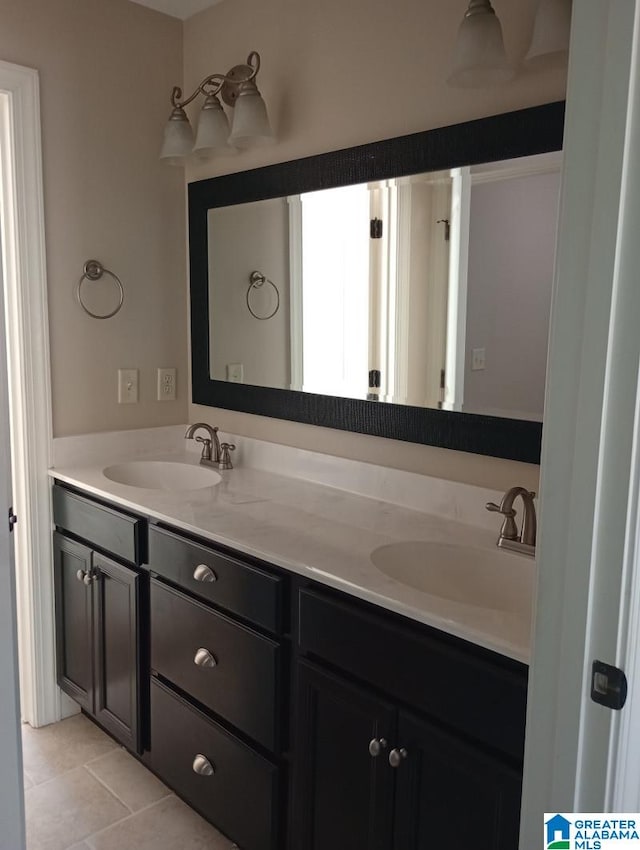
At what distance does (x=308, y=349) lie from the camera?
7.65 feet

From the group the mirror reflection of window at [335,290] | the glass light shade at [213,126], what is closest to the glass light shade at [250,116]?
the glass light shade at [213,126]

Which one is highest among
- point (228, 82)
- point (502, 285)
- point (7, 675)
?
point (228, 82)

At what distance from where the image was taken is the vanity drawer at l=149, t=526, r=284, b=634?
1659 millimetres

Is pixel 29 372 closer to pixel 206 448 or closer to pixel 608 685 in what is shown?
pixel 206 448

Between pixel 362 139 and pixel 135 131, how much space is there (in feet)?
3.14

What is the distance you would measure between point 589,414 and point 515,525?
2.69ft

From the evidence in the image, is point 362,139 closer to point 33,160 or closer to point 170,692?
point 33,160

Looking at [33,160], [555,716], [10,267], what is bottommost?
[555,716]

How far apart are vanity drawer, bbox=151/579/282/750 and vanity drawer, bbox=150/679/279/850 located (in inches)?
2.3

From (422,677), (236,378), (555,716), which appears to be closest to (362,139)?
(236,378)

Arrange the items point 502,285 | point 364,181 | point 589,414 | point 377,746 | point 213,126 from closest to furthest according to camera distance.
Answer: point 589,414, point 377,746, point 502,285, point 364,181, point 213,126

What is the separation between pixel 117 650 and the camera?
2.22 meters

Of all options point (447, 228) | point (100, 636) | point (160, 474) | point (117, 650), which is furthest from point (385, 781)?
point (160, 474)

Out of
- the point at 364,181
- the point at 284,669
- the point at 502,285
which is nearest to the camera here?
the point at 284,669
